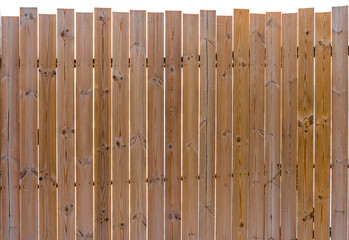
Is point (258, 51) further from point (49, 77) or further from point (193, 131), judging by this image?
point (49, 77)

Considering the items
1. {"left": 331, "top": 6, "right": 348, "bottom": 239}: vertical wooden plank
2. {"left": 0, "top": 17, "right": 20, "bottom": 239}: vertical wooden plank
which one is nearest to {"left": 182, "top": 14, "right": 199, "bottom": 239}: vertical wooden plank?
{"left": 331, "top": 6, "right": 348, "bottom": 239}: vertical wooden plank

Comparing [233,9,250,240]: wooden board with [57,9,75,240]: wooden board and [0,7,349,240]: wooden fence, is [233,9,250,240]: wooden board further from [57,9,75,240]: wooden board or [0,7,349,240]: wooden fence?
[57,9,75,240]: wooden board

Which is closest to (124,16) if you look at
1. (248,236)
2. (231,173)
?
(231,173)

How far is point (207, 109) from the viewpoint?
371 cm

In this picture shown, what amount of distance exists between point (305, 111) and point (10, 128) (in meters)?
2.44

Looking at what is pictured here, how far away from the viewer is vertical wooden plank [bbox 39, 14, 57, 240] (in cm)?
362

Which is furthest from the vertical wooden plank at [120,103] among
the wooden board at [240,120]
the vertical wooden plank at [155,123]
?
the wooden board at [240,120]

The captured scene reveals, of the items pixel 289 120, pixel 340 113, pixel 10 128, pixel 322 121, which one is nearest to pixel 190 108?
pixel 289 120

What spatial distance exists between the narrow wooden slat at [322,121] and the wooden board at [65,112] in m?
2.03

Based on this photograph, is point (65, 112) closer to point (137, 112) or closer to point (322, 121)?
point (137, 112)

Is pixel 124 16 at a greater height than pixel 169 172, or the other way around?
pixel 124 16

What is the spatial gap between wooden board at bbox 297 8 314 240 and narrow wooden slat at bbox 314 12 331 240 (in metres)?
0.04

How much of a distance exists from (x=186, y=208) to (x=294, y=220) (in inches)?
36.4

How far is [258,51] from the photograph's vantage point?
374 cm
